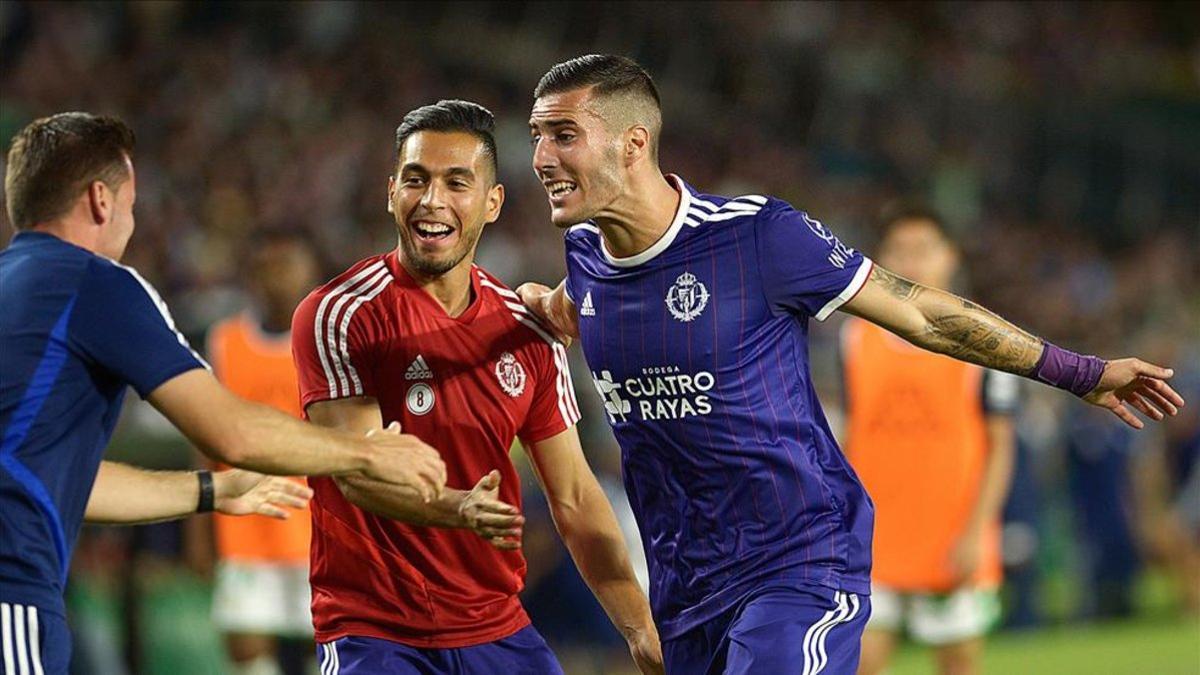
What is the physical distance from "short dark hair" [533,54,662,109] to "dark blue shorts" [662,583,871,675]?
165cm

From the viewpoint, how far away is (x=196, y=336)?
11.0m

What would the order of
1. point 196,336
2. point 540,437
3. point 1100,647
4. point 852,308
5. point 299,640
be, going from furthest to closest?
1. point 1100,647
2. point 196,336
3. point 299,640
4. point 540,437
5. point 852,308

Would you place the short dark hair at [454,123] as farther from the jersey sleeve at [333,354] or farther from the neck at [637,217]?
the jersey sleeve at [333,354]

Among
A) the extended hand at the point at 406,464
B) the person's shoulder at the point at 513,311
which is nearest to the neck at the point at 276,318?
the person's shoulder at the point at 513,311

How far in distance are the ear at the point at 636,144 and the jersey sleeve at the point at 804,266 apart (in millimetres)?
469

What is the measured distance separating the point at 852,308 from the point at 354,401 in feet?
5.10

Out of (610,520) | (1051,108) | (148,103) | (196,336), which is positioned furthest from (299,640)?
(1051,108)

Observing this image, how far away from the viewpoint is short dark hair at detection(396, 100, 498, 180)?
5684 mm

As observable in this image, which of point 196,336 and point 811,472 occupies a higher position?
point 196,336

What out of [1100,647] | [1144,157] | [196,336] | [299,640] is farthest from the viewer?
[1144,157]

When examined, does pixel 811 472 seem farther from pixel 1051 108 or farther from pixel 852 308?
pixel 1051 108

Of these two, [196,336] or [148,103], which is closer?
[196,336]

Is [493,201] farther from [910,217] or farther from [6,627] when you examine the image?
[910,217]

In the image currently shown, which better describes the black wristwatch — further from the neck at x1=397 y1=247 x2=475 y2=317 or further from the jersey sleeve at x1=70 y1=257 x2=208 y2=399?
the jersey sleeve at x1=70 y1=257 x2=208 y2=399
